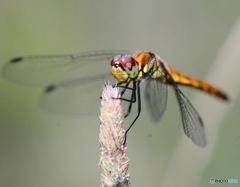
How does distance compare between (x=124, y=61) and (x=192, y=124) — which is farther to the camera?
(x=124, y=61)

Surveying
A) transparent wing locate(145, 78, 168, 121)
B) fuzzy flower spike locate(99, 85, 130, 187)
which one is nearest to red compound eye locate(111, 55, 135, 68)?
transparent wing locate(145, 78, 168, 121)

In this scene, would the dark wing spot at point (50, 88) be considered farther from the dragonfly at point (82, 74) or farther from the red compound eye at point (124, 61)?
the red compound eye at point (124, 61)

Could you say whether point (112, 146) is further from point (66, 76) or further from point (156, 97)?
point (66, 76)

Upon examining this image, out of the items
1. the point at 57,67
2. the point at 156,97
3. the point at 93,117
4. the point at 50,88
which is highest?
the point at 57,67

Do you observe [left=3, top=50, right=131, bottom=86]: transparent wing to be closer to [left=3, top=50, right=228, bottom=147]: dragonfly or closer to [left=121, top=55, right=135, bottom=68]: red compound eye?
[left=3, top=50, right=228, bottom=147]: dragonfly

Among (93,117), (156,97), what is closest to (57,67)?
(156,97)

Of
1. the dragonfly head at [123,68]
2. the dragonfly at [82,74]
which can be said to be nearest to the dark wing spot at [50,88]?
the dragonfly at [82,74]
